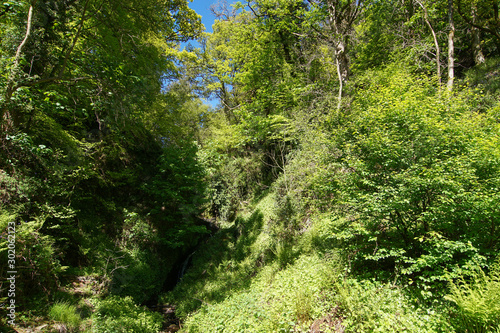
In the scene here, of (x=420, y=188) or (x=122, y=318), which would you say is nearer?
(x=420, y=188)

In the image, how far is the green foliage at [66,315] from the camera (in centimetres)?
463

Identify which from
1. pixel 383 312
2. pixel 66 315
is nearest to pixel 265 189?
pixel 383 312

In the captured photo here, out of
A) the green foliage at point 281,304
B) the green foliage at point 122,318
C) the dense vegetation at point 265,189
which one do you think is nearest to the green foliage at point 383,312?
the dense vegetation at point 265,189

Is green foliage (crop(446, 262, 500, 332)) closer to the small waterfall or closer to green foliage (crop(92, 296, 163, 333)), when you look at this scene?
green foliage (crop(92, 296, 163, 333))

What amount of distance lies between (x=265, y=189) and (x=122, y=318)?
8.40m

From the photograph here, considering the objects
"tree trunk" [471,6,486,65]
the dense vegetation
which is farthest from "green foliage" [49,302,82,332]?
"tree trunk" [471,6,486,65]

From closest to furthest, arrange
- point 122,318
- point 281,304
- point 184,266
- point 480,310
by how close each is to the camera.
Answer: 1. point 480,310
2. point 281,304
3. point 122,318
4. point 184,266

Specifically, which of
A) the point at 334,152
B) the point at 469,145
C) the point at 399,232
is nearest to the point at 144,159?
the point at 334,152

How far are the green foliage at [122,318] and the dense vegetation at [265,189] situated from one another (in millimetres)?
44

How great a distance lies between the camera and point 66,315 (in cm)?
478

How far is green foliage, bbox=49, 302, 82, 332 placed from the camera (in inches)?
182

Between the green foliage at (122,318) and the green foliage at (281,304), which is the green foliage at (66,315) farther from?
the green foliage at (281,304)

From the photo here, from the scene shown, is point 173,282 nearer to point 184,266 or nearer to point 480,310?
point 184,266

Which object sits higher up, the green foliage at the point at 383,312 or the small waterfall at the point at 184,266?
the green foliage at the point at 383,312
